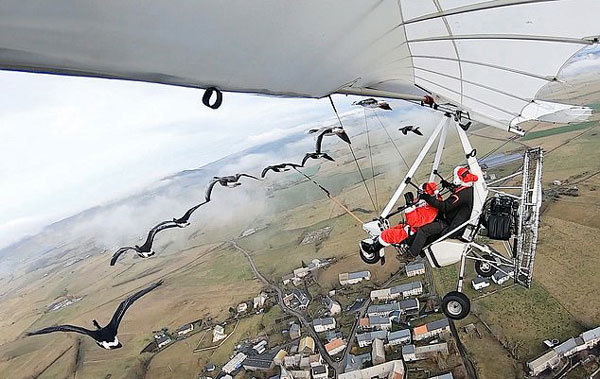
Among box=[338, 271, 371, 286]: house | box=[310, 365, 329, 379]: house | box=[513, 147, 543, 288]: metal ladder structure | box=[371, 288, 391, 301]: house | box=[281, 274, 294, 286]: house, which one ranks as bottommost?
box=[310, 365, 329, 379]: house

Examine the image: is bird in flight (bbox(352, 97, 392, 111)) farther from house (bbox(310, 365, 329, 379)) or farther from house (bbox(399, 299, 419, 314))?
house (bbox(399, 299, 419, 314))

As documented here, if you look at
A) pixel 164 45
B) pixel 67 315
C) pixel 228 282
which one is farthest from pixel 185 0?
pixel 67 315

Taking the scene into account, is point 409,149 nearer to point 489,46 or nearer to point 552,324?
point 552,324

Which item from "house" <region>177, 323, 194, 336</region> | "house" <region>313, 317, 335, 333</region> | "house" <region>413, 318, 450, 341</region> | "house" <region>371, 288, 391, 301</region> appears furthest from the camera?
"house" <region>177, 323, 194, 336</region>

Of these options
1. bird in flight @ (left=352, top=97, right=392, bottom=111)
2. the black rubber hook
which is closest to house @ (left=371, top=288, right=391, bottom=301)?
bird in flight @ (left=352, top=97, right=392, bottom=111)

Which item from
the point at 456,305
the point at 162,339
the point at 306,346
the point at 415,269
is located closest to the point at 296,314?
the point at 306,346

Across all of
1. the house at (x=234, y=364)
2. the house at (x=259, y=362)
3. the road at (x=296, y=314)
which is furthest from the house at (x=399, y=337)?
the house at (x=234, y=364)
